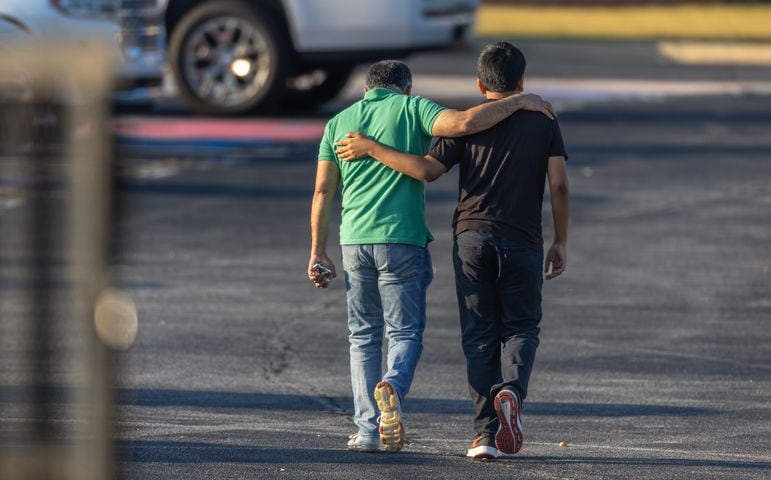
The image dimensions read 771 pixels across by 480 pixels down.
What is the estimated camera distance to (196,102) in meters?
18.6

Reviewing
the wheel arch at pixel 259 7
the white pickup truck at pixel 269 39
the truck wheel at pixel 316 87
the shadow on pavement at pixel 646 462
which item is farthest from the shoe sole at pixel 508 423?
the truck wheel at pixel 316 87

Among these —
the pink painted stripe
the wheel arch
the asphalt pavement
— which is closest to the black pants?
the asphalt pavement

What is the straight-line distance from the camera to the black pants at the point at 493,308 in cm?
627

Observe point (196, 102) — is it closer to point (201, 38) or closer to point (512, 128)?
point (201, 38)

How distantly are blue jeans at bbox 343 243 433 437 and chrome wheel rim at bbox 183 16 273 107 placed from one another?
1185 centimetres

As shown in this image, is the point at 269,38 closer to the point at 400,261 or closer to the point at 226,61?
the point at 226,61

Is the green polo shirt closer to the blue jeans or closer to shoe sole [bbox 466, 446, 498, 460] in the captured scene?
the blue jeans

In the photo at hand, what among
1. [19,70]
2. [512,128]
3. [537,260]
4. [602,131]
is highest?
[19,70]

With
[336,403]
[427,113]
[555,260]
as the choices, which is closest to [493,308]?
[555,260]

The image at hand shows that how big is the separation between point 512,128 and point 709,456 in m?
1.49

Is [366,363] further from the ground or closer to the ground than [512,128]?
closer to the ground

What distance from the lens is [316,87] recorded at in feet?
A: 67.0

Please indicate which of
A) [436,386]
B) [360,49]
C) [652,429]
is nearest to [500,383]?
[652,429]

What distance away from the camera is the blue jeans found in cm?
636
